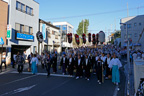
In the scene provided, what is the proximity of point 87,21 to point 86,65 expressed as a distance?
A: 139 feet

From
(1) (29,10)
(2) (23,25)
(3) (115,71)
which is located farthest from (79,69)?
(1) (29,10)

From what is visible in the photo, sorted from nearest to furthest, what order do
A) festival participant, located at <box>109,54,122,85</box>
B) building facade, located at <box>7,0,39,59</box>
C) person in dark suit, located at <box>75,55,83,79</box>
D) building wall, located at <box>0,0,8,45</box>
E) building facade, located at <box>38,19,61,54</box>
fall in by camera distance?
festival participant, located at <box>109,54,122,85</box> → person in dark suit, located at <box>75,55,83,79</box> → building wall, located at <box>0,0,8,45</box> → building facade, located at <box>7,0,39,59</box> → building facade, located at <box>38,19,61,54</box>

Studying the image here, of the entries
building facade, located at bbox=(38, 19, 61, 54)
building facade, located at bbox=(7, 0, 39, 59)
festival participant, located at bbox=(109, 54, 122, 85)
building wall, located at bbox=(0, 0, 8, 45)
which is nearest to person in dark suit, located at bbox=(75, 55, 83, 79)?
festival participant, located at bbox=(109, 54, 122, 85)

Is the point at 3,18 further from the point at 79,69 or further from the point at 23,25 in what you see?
the point at 79,69

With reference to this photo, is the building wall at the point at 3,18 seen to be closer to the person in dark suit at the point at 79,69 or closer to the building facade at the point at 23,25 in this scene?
the building facade at the point at 23,25

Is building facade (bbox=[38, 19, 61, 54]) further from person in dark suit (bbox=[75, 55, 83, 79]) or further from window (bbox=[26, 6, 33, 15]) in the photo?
person in dark suit (bbox=[75, 55, 83, 79])

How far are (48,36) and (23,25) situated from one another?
7635 mm

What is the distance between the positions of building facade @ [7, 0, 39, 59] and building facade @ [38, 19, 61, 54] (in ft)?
5.14

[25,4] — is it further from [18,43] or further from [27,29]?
[18,43]

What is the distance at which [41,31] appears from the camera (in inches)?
962

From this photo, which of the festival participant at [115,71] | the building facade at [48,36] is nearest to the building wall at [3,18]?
the building facade at [48,36]

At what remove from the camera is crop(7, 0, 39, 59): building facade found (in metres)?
17.8

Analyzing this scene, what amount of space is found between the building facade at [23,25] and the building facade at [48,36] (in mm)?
1567

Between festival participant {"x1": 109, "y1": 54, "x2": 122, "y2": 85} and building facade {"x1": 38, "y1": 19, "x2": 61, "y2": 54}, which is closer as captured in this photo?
festival participant {"x1": 109, "y1": 54, "x2": 122, "y2": 85}
